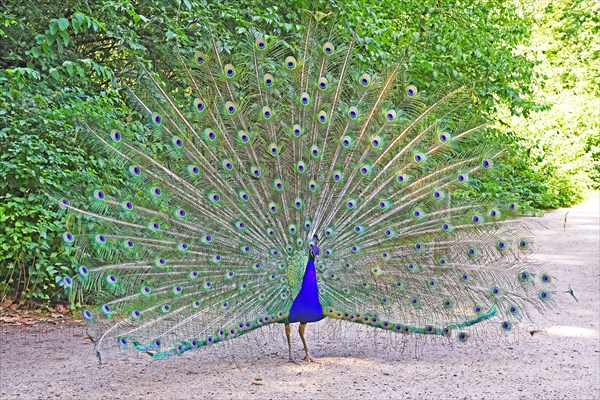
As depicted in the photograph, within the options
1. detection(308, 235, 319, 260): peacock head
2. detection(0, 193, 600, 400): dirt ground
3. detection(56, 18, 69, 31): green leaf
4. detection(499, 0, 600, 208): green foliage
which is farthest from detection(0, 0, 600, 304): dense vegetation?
detection(499, 0, 600, 208): green foliage

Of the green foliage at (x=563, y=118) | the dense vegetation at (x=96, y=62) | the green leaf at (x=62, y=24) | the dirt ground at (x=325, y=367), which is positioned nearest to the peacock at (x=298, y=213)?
the dirt ground at (x=325, y=367)

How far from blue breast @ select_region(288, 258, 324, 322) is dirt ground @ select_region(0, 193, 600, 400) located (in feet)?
1.49

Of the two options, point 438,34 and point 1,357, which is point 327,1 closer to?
point 438,34

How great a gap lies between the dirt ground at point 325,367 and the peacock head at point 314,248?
72 centimetres

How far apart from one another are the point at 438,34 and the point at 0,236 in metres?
6.72

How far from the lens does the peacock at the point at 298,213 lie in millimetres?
5723

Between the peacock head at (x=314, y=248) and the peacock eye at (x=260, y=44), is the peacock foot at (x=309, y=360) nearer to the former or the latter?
the peacock head at (x=314, y=248)

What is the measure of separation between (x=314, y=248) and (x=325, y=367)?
1040 mm

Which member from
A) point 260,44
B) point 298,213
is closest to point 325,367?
point 298,213

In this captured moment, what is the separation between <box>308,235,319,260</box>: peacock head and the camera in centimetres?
564

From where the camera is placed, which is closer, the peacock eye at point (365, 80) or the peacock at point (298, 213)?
the peacock at point (298, 213)

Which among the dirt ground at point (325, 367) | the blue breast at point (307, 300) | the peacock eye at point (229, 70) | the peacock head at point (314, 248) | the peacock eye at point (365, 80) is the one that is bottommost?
the dirt ground at point (325, 367)

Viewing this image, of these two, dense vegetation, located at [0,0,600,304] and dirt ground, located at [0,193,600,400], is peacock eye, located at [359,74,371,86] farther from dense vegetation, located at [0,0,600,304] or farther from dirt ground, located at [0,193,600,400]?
dirt ground, located at [0,193,600,400]

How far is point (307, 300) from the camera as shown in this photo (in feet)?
18.7
